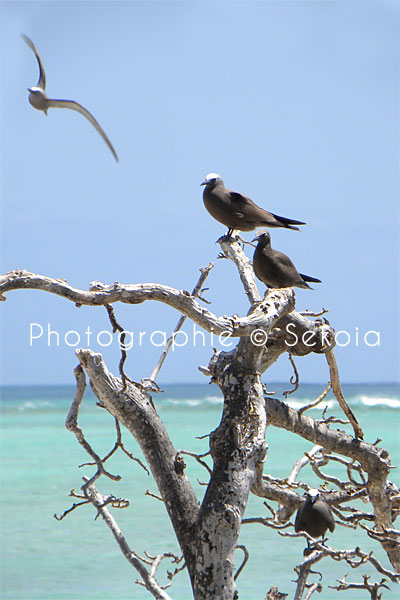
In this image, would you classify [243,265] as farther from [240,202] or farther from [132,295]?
[132,295]

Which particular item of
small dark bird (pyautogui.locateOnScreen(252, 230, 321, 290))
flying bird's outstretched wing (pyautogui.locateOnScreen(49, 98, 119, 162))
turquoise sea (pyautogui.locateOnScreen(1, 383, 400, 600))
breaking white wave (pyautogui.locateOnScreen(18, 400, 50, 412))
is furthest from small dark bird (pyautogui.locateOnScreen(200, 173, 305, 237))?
breaking white wave (pyautogui.locateOnScreen(18, 400, 50, 412))

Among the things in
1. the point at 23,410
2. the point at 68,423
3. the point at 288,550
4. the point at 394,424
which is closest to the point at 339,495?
the point at 68,423

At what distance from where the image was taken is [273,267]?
10.3 ft

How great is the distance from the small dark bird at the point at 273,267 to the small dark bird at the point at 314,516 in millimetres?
986

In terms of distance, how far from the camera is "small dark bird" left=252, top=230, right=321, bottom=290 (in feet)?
10.3

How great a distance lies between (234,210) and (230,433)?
3.61 ft

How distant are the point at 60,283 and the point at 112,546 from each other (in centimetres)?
948

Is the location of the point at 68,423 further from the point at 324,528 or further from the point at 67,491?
the point at 67,491

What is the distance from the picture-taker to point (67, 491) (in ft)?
50.5

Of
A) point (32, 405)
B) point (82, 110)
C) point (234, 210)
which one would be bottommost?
point (32, 405)

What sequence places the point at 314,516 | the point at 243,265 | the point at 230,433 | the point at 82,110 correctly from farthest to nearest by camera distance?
the point at 243,265, the point at 314,516, the point at 82,110, the point at 230,433

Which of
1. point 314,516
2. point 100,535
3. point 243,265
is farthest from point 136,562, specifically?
point 100,535

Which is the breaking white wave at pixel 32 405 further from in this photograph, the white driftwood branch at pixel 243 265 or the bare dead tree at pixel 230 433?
the bare dead tree at pixel 230 433

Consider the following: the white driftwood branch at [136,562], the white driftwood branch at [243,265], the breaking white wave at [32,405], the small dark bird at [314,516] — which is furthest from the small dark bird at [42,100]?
the breaking white wave at [32,405]
